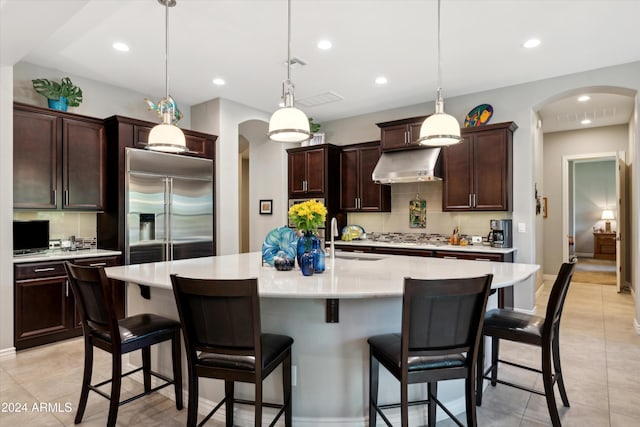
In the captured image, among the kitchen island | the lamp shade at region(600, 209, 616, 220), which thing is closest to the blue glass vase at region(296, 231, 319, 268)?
the kitchen island

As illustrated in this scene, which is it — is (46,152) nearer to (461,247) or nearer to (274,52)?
(274,52)

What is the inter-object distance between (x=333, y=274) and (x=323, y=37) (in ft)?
7.61

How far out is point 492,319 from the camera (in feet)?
7.74

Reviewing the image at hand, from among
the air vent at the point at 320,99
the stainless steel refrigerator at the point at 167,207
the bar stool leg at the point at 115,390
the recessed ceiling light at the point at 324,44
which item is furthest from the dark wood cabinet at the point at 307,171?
the bar stool leg at the point at 115,390

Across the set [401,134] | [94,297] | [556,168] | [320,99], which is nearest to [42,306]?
[94,297]

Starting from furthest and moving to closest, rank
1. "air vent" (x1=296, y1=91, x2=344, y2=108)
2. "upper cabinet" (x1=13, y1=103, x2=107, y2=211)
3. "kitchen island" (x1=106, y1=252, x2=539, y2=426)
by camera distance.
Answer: "air vent" (x1=296, y1=91, x2=344, y2=108)
"upper cabinet" (x1=13, y1=103, x2=107, y2=211)
"kitchen island" (x1=106, y1=252, x2=539, y2=426)

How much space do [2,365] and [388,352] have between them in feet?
11.1

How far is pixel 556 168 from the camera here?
7.09 m

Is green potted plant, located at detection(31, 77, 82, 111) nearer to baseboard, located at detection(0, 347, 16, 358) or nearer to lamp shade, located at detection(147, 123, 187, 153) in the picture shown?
lamp shade, located at detection(147, 123, 187, 153)

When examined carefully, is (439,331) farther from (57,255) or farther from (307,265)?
(57,255)

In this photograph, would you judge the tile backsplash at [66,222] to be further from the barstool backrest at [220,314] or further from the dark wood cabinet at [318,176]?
the barstool backrest at [220,314]

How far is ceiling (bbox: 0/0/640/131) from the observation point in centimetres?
296

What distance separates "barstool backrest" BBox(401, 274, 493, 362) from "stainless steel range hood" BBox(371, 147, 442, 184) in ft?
10.7

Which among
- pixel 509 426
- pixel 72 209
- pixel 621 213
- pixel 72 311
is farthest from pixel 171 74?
pixel 621 213
